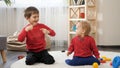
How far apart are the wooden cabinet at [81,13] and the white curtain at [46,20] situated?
0.12 metres

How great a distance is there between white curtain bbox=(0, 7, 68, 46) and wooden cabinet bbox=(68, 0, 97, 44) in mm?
119

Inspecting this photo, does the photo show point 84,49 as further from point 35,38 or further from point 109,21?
point 109,21

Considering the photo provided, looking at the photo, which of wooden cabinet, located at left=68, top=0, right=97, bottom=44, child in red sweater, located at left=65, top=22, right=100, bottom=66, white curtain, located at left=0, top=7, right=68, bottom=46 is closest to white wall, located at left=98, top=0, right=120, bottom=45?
wooden cabinet, located at left=68, top=0, right=97, bottom=44

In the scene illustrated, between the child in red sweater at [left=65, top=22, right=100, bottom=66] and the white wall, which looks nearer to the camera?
the child in red sweater at [left=65, top=22, right=100, bottom=66]

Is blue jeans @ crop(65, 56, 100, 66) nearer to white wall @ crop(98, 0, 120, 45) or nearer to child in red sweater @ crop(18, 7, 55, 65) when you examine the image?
child in red sweater @ crop(18, 7, 55, 65)

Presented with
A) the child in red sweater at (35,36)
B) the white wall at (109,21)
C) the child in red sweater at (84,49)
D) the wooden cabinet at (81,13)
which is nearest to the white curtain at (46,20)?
the wooden cabinet at (81,13)

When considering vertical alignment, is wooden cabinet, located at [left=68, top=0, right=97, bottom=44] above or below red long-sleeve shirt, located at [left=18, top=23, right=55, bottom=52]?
above

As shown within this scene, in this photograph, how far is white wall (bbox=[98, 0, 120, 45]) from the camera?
3623mm

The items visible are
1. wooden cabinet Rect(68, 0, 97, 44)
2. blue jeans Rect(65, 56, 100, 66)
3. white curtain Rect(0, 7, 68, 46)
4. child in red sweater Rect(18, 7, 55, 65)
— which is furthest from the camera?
white curtain Rect(0, 7, 68, 46)

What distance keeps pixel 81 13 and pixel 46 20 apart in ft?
2.06

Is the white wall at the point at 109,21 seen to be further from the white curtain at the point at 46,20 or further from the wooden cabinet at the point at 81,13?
the white curtain at the point at 46,20

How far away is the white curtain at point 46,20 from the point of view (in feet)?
12.3

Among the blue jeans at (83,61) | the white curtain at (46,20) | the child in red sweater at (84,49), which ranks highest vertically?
the white curtain at (46,20)

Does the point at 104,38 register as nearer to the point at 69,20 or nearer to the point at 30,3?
the point at 69,20
